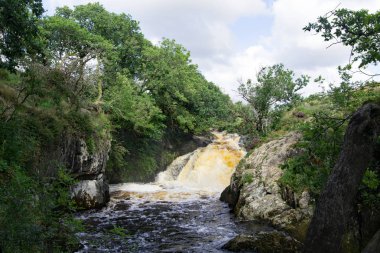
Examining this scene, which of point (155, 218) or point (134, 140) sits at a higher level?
point (134, 140)

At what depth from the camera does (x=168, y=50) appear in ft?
98.0

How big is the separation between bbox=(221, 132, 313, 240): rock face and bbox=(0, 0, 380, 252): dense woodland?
80 cm

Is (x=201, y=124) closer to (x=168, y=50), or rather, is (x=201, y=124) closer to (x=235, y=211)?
(x=168, y=50)

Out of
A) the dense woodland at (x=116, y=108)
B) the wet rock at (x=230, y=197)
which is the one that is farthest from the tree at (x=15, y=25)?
the wet rock at (x=230, y=197)

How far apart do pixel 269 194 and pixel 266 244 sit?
4.36 meters

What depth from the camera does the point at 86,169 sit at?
15.7 m

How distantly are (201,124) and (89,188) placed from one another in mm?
15967

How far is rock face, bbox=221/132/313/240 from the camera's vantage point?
40.7 ft

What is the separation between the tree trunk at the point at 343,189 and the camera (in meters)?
6.46

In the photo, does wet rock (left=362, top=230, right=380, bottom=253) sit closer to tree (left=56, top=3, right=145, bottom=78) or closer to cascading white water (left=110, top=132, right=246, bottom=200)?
cascading white water (left=110, top=132, right=246, bottom=200)

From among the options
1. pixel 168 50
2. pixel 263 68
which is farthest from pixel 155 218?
pixel 168 50

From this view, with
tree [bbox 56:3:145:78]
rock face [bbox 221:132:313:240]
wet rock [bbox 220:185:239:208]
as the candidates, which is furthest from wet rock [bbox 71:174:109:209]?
tree [bbox 56:3:145:78]

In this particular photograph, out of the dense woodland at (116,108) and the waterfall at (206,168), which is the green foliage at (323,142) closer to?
the dense woodland at (116,108)

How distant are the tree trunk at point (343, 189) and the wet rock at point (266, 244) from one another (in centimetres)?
355
